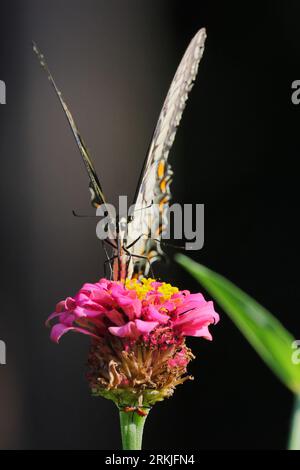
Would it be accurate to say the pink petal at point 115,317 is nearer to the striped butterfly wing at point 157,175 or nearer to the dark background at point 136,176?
the striped butterfly wing at point 157,175

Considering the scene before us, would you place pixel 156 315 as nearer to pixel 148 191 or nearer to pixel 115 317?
pixel 115 317

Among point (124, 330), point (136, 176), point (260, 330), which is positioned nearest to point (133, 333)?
point (124, 330)

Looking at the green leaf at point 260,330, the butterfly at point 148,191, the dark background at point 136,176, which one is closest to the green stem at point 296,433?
the green leaf at point 260,330

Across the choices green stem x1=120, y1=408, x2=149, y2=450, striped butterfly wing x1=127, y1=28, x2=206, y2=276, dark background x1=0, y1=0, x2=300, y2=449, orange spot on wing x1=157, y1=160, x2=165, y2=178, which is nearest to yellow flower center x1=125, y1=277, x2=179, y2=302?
green stem x1=120, y1=408, x2=149, y2=450
